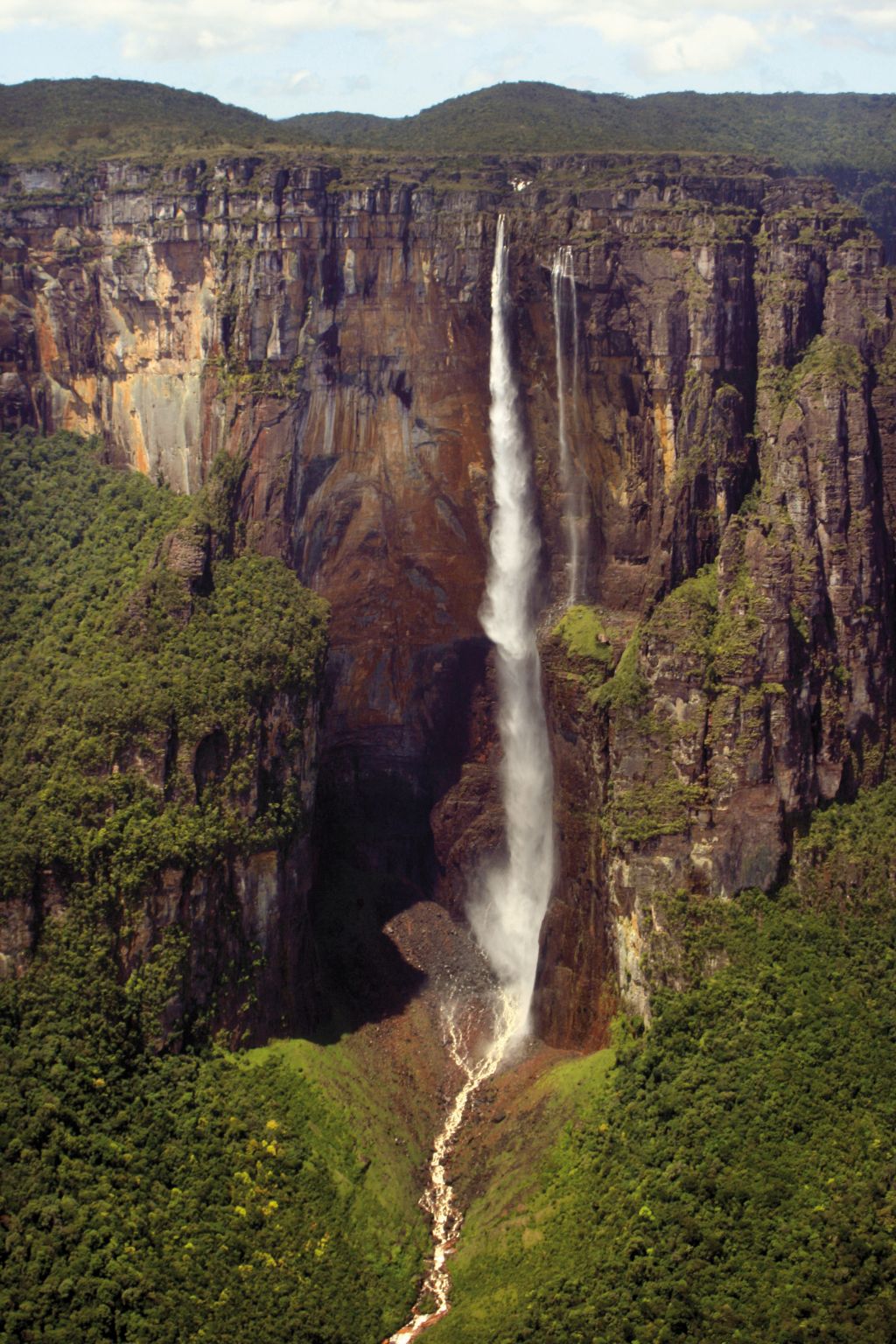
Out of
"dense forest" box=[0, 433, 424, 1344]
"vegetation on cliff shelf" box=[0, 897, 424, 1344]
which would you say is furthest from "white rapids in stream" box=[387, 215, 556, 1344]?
"vegetation on cliff shelf" box=[0, 897, 424, 1344]

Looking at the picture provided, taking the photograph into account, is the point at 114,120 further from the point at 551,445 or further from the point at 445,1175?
the point at 445,1175

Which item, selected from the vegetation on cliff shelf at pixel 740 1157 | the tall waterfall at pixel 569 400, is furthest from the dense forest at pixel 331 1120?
the tall waterfall at pixel 569 400

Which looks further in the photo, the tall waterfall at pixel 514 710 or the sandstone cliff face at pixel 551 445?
the tall waterfall at pixel 514 710

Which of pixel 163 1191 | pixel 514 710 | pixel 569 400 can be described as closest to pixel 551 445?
pixel 569 400

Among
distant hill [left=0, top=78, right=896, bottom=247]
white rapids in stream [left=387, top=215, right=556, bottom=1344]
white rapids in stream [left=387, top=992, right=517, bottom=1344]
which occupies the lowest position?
white rapids in stream [left=387, top=992, right=517, bottom=1344]

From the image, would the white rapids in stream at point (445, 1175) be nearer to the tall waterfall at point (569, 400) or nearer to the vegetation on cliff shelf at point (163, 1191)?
the vegetation on cliff shelf at point (163, 1191)

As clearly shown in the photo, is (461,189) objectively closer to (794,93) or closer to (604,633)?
(604,633)

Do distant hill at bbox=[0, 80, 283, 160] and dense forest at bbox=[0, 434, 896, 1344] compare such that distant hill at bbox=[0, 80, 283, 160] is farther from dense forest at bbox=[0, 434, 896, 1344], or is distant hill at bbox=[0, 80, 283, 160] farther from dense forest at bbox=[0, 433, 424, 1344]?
dense forest at bbox=[0, 434, 896, 1344]
